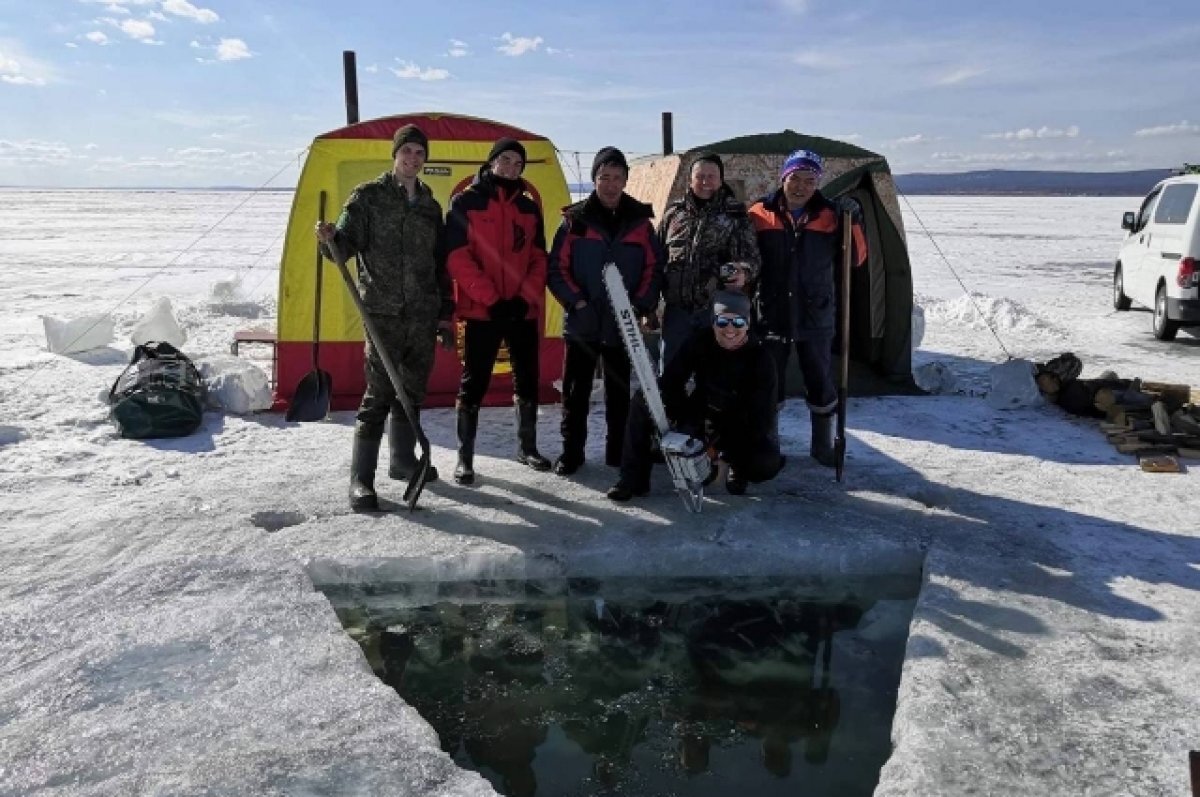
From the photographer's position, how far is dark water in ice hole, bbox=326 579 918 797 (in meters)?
2.81

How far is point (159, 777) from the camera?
8.51ft

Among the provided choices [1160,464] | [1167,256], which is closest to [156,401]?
[1160,464]

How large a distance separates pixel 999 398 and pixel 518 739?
566cm

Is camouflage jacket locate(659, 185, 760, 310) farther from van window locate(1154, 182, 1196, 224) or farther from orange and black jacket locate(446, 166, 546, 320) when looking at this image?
van window locate(1154, 182, 1196, 224)

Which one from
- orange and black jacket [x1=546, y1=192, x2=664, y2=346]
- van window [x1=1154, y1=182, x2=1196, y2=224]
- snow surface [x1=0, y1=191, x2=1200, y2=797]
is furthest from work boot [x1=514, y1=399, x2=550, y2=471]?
van window [x1=1154, y1=182, x2=1196, y2=224]

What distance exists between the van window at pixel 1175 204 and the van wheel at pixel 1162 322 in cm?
83

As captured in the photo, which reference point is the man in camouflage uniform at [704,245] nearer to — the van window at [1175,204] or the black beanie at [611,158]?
the black beanie at [611,158]

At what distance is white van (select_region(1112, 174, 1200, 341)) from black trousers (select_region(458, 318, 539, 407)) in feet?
26.7

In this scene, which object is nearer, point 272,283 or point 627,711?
point 627,711

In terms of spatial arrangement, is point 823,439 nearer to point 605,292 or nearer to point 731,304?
point 731,304

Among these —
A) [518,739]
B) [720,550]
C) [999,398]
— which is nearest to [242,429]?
[720,550]

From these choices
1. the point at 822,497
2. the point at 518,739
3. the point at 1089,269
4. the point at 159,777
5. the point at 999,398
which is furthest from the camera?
the point at 1089,269

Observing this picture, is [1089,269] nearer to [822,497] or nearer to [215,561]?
[822,497]

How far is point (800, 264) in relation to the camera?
5.17 metres
